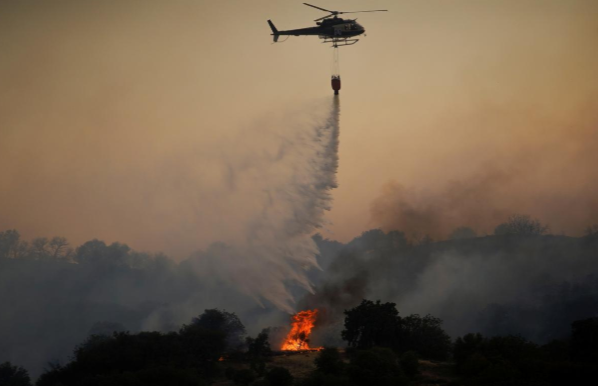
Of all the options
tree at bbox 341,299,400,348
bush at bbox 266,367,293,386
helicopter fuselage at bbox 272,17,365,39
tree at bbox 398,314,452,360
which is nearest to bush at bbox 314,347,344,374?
bush at bbox 266,367,293,386

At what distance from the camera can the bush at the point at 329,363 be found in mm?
74688

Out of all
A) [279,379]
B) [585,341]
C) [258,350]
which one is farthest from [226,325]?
[585,341]

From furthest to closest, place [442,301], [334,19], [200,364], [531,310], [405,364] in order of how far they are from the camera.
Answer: [442,301] < [531,310] < [334,19] < [200,364] < [405,364]

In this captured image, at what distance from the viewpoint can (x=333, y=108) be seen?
106 metres

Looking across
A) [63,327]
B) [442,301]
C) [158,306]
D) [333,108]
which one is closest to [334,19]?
[333,108]

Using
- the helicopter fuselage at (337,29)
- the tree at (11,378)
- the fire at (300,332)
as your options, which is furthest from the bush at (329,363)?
the tree at (11,378)

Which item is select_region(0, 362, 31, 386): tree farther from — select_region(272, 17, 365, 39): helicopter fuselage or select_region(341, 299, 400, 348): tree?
select_region(272, 17, 365, 39): helicopter fuselage

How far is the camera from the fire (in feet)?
345

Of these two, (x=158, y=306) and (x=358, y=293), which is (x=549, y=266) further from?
(x=158, y=306)

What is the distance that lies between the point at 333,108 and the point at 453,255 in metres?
75.7

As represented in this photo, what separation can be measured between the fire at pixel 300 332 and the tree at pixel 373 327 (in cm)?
1264

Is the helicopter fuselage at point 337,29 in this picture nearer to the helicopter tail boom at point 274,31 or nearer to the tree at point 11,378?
the helicopter tail boom at point 274,31

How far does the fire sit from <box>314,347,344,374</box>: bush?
26.1m

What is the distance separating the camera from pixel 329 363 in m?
76.1
